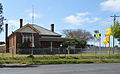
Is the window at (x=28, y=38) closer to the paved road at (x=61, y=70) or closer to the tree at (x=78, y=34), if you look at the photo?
the paved road at (x=61, y=70)

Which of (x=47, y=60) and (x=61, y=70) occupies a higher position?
(x=61, y=70)

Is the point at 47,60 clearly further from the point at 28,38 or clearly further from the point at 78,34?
the point at 78,34

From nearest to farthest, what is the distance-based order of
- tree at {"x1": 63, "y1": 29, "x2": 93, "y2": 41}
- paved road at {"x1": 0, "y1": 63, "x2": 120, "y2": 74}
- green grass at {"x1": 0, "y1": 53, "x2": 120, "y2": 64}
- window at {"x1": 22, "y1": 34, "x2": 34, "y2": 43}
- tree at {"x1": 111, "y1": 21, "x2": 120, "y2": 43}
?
paved road at {"x1": 0, "y1": 63, "x2": 120, "y2": 74}
green grass at {"x1": 0, "y1": 53, "x2": 120, "y2": 64}
window at {"x1": 22, "y1": 34, "x2": 34, "y2": 43}
tree at {"x1": 111, "y1": 21, "x2": 120, "y2": 43}
tree at {"x1": 63, "y1": 29, "x2": 93, "y2": 41}

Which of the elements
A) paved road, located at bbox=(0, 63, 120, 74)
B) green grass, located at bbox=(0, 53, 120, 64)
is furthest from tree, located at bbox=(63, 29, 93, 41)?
paved road, located at bbox=(0, 63, 120, 74)

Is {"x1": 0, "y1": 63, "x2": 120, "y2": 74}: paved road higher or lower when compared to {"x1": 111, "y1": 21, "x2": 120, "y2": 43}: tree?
lower

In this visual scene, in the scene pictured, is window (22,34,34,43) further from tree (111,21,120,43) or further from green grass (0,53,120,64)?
tree (111,21,120,43)

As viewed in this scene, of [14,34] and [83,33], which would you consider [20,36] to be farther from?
[83,33]

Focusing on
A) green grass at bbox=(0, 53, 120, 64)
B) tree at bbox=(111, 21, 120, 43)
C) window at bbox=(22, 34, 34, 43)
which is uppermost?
tree at bbox=(111, 21, 120, 43)

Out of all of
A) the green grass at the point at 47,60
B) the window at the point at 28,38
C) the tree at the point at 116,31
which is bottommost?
the green grass at the point at 47,60

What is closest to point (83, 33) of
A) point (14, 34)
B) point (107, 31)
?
point (107, 31)

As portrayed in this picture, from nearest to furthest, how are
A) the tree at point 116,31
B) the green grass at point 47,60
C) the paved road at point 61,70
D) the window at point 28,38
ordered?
the paved road at point 61,70
the green grass at point 47,60
the window at point 28,38
the tree at point 116,31

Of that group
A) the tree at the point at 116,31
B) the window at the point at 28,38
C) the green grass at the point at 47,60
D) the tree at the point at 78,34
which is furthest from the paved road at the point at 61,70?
the tree at the point at 78,34

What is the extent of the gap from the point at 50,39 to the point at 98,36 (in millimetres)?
11852

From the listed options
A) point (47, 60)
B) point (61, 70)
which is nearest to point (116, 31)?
point (47, 60)
